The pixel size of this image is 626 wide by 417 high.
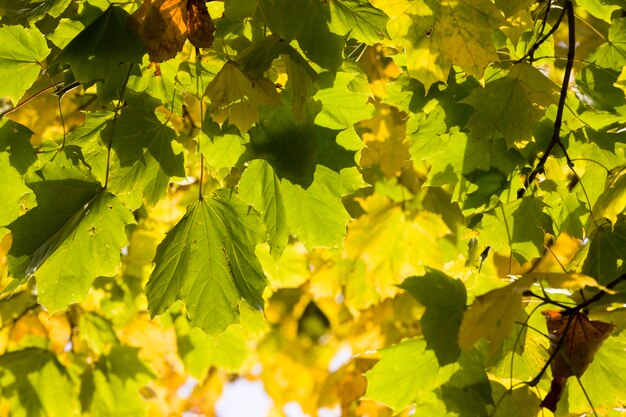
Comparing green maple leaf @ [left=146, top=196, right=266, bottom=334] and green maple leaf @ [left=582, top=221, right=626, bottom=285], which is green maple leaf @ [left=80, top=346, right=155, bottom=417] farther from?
green maple leaf @ [left=582, top=221, right=626, bottom=285]

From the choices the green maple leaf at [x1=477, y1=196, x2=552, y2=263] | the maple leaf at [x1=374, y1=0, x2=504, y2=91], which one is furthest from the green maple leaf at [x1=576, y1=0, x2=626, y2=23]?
the green maple leaf at [x1=477, y1=196, x2=552, y2=263]

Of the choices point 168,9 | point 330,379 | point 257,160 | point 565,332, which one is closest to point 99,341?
point 330,379

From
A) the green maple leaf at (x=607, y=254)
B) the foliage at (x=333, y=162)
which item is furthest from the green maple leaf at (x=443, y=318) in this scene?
the green maple leaf at (x=607, y=254)

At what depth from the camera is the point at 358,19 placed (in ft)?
5.74

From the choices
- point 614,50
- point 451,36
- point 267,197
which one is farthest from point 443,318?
point 614,50

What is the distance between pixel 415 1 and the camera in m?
1.82

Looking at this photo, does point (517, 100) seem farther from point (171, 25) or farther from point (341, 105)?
point (171, 25)

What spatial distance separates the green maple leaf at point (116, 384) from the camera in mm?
3830

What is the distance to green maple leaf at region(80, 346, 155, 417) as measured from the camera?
151 inches

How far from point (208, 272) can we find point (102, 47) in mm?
642

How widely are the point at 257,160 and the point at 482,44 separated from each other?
628 millimetres

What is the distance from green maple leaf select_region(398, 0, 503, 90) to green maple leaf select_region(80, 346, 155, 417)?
269cm

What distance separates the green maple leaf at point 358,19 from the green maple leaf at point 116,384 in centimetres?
271

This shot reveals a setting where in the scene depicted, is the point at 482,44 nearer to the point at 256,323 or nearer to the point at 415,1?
the point at 415,1
